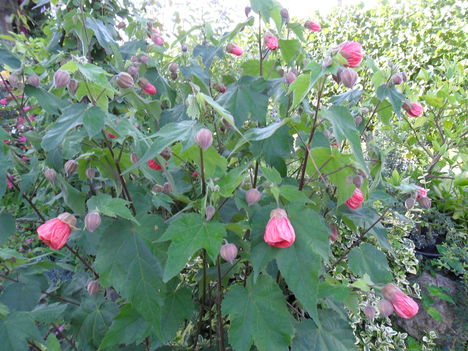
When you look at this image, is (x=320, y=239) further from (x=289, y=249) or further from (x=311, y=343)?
(x=311, y=343)

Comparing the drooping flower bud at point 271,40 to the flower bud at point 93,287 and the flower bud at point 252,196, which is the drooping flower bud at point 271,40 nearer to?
the flower bud at point 252,196

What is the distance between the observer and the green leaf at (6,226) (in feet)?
4.17

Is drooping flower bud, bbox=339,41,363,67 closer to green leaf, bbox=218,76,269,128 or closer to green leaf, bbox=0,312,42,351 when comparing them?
green leaf, bbox=218,76,269,128

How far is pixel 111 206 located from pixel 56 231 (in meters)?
0.18

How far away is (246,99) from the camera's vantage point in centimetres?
121

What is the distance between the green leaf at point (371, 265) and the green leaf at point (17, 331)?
1.03 meters

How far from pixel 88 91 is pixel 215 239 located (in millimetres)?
514

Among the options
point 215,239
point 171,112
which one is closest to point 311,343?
point 215,239

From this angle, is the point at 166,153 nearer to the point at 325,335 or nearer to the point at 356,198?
the point at 356,198

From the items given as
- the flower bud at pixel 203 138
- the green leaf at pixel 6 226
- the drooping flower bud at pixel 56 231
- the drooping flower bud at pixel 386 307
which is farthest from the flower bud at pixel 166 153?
the drooping flower bud at pixel 386 307

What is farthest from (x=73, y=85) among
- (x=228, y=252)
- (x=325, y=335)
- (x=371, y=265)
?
(x=371, y=265)

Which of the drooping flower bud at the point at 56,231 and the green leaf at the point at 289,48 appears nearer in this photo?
the drooping flower bud at the point at 56,231

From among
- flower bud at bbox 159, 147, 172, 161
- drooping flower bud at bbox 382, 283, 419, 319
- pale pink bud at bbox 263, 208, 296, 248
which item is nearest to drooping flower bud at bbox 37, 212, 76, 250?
flower bud at bbox 159, 147, 172, 161

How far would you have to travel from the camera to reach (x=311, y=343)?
43.0 inches
